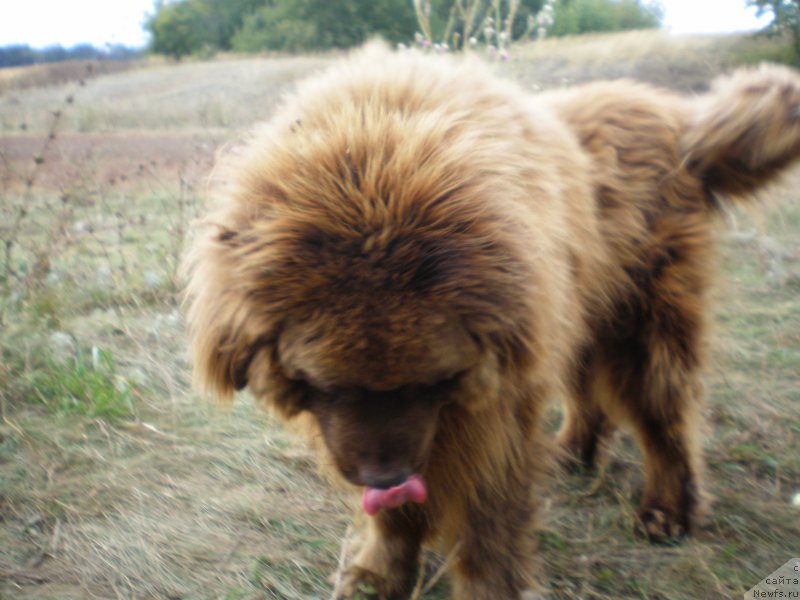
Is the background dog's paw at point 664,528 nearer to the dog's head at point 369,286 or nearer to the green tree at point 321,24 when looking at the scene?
the dog's head at point 369,286

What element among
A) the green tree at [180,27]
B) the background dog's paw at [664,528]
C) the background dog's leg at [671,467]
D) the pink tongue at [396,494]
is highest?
A: the green tree at [180,27]

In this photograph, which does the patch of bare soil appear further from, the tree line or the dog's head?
the tree line

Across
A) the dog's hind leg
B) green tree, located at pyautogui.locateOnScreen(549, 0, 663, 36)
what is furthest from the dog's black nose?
green tree, located at pyautogui.locateOnScreen(549, 0, 663, 36)

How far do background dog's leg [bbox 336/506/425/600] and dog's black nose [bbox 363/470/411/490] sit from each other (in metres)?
0.76

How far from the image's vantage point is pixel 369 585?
8.20 ft

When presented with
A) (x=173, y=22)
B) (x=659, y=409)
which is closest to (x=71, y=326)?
(x=659, y=409)

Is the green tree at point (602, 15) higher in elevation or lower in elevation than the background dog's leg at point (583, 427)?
higher

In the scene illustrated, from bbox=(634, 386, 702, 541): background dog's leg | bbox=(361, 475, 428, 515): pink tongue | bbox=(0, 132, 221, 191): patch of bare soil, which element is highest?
bbox=(0, 132, 221, 191): patch of bare soil

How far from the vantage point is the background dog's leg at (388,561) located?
8.23ft

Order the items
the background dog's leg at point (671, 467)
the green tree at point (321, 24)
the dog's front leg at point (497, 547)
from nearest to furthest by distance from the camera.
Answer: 1. the dog's front leg at point (497, 547)
2. the background dog's leg at point (671, 467)
3. the green tree at point (321, 24)

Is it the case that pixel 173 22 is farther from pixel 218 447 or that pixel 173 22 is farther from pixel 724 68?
pixel 218 447

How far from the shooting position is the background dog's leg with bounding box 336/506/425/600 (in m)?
2.51

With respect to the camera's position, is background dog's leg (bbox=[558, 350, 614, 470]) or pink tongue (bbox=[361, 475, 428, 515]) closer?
pink tongue (bbox=[361, 475, 428, 515])

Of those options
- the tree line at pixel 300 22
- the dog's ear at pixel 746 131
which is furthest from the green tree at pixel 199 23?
the dog's ear at pixel 746 131
